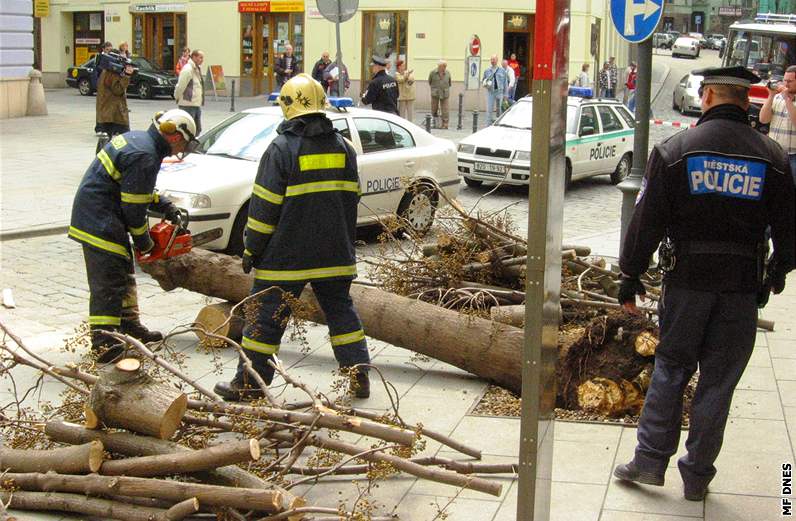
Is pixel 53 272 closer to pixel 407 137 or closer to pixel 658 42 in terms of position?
pixel 407 137

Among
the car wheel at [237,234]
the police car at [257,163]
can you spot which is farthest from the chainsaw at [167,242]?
the car wheel at [237,234]

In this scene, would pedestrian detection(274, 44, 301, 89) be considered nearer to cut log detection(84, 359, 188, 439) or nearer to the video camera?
the video camera

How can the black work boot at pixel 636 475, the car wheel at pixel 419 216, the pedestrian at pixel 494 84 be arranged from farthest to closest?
the pedestrian at pixel 494 84
the car wheel at pixel 419 216
the black work boot at pixel 636 475

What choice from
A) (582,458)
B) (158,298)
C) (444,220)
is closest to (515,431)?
(582,458)

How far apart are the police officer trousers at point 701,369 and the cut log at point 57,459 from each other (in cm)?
250

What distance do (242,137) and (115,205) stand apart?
494 cm

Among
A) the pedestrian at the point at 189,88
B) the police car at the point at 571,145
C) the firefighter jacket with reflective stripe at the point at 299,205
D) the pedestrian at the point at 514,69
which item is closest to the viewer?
the firefighter jacket with reflective stripe at the point at 299,205

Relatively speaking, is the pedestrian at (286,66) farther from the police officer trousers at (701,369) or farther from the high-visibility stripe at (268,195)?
the police officer trousers at (701,369)

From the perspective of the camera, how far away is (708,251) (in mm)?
4691

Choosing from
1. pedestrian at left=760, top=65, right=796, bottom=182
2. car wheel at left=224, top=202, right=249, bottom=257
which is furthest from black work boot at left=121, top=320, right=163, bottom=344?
pedestrian at left=760, top=65, right=796, bottom=182

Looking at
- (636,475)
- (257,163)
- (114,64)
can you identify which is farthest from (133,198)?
(114,64)

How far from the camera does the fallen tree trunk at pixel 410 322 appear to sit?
6.61 m

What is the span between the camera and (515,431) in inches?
233

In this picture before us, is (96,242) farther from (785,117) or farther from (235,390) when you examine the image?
(785,117)
